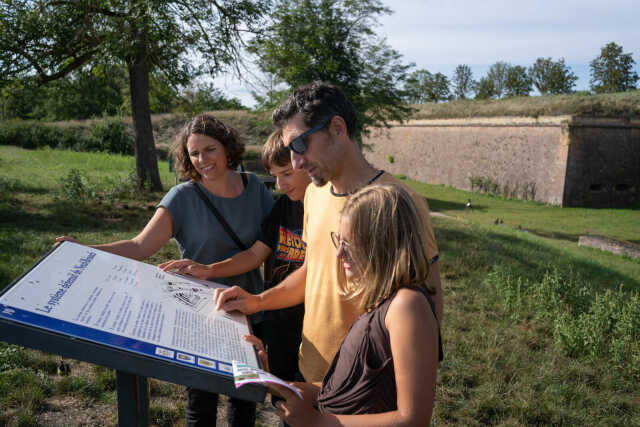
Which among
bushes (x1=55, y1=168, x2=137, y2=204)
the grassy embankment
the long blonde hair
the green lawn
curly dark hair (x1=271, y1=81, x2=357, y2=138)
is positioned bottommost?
the green lawn

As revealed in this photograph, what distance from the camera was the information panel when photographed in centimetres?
131

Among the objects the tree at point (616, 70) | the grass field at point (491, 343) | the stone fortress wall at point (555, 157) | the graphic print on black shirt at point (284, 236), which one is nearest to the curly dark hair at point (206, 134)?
the graphic print on black shirt at point (284, 236)

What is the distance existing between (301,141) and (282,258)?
31.5 inches

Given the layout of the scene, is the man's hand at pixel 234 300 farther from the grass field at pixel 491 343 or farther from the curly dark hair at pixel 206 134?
the grass field at pixel 491 343

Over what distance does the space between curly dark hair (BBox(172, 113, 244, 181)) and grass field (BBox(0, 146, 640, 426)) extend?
5.41 feet

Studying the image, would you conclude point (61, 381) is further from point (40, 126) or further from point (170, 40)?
point (40, 126)

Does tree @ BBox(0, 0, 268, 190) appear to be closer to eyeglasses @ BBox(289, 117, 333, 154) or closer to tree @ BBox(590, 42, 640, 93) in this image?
eyeglasses @ BBox(289, 117, 333, 154)

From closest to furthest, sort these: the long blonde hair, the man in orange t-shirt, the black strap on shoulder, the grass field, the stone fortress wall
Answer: the long blonde hair < the man in orange t-shirt < the black strap on shoulder < the grass field < the stone fortress wall

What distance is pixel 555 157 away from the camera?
22.9m

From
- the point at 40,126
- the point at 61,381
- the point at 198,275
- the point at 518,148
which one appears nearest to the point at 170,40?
the point at 61,381

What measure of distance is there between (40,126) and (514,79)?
186ft

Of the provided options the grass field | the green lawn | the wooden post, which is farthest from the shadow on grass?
the wooden post

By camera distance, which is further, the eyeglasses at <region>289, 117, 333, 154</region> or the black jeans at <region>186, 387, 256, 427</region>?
the black jeans at <region>186, 387, 256, 427</region>

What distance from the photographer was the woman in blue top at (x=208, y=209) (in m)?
2.52
